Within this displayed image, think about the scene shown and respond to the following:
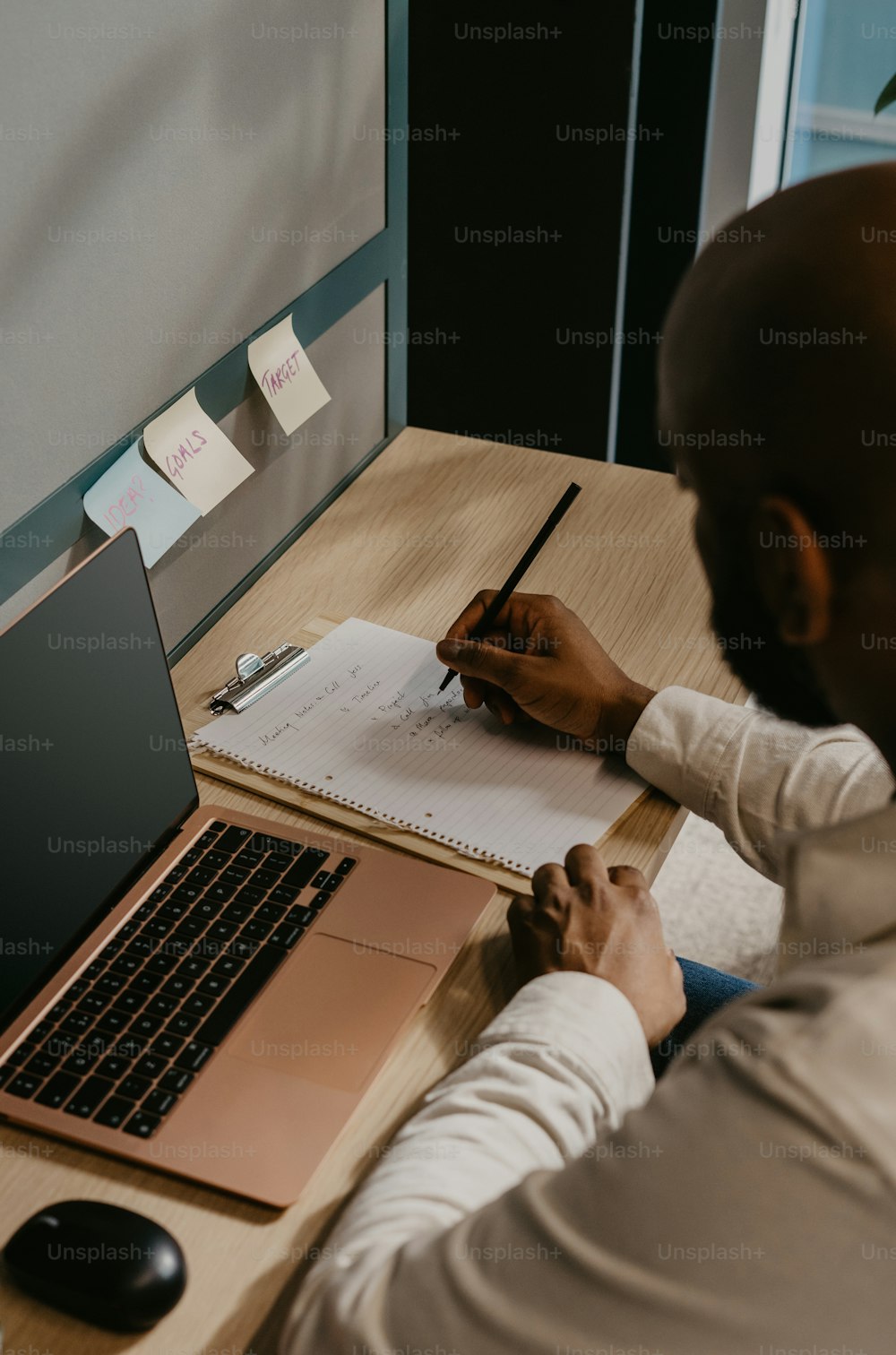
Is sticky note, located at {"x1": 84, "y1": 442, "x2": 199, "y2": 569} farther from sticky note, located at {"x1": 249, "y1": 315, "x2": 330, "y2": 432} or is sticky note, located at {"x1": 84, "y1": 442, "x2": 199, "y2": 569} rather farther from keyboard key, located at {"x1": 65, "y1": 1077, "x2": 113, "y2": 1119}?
keyboard key, located at {"x1": 65, "y1": 1077, "x2": 113, "y2": 1119}

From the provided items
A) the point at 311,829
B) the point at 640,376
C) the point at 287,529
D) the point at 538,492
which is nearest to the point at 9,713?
the point at 311,829

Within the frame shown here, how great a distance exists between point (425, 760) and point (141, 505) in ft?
0.98

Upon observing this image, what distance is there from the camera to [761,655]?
689 millimetres

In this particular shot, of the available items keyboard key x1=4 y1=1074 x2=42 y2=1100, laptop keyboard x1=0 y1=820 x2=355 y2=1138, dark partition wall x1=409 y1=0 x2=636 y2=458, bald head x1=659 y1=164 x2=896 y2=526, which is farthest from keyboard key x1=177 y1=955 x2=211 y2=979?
dark partition wall x1=409 y1=0 x2=636 y2=458

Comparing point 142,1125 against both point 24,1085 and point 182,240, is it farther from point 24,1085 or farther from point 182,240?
point 182,240

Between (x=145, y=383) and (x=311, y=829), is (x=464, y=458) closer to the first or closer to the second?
(x=145, y=383)

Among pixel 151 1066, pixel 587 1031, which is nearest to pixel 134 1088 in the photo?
pixel 151 1066

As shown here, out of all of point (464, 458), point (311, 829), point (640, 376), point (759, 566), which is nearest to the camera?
point (759, 566)

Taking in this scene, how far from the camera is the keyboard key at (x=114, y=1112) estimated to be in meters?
0.67

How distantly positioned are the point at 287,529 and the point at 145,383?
331 mm

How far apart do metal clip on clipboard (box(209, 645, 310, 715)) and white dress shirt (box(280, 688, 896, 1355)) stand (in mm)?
432

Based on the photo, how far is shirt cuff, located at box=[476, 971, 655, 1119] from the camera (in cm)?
69

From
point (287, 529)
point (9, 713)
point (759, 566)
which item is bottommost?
point (287, 529)

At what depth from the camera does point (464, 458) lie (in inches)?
55.5
